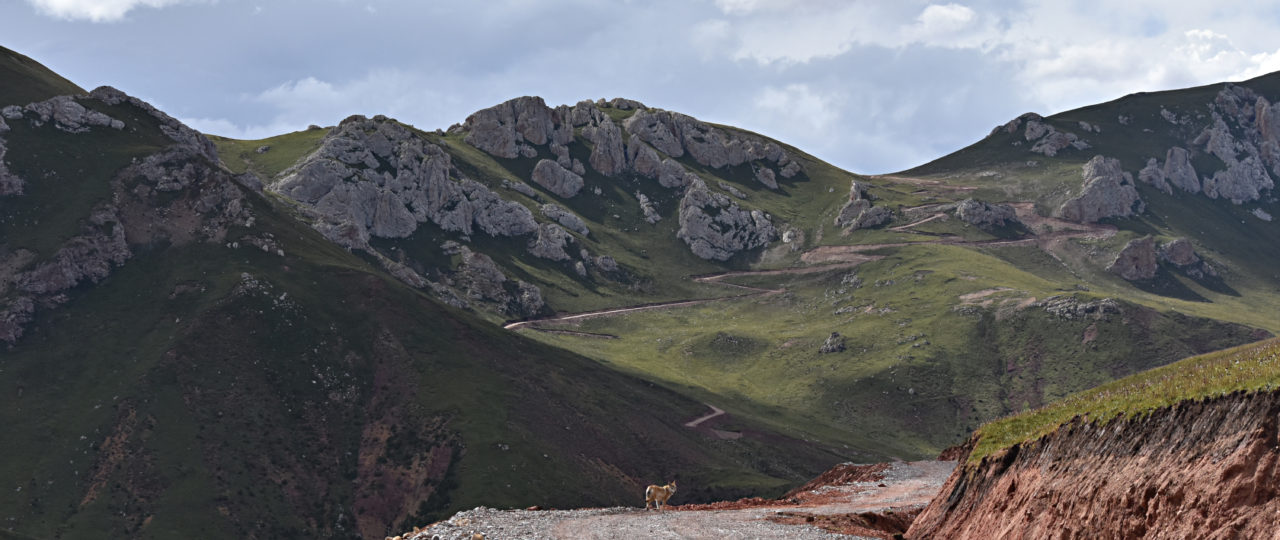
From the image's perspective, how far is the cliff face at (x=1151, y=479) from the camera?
30234 millimetres

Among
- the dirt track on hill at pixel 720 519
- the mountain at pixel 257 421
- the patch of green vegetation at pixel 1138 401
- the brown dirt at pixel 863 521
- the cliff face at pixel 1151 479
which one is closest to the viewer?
the cliff face at pixel 1151 479

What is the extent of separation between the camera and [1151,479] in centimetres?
3422

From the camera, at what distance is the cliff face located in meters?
30.2

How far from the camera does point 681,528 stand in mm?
53844

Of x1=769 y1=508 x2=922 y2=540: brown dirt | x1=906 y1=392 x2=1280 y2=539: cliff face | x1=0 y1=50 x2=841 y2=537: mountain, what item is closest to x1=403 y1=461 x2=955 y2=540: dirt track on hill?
x1=769 y1=508 x2=922 y2=540: brown dirt

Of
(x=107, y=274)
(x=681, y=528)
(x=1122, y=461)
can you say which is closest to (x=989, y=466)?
(x=1122, y=461)

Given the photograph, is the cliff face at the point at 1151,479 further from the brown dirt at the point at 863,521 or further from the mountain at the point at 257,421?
the mountain at the point at 257,421

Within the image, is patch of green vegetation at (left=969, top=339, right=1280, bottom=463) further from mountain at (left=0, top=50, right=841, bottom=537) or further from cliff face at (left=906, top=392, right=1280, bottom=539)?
mountain at (left=0, top=50, right=841, bottom=537)

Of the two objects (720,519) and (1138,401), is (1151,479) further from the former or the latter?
(720,519)

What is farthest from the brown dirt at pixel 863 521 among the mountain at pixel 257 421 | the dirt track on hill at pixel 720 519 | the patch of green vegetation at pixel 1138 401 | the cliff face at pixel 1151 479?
the mountain at pixel 257 421

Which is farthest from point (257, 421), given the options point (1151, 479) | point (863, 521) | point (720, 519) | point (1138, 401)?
point (1151, 479)

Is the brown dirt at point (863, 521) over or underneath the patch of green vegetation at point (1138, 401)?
underneath

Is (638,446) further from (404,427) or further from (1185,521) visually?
(1185,521)

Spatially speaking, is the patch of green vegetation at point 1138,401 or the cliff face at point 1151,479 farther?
the patch of green vegetation at point 1138,401
